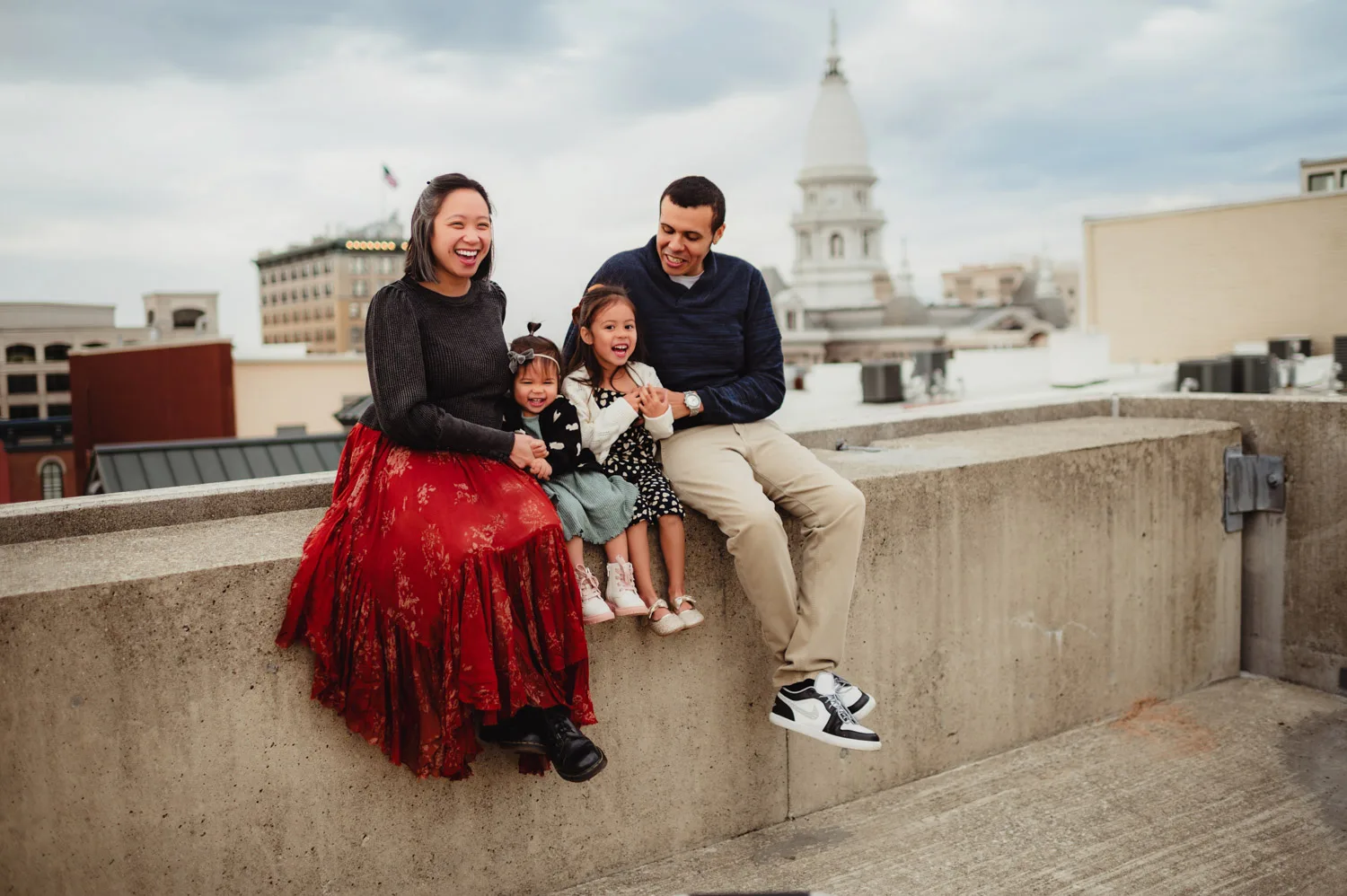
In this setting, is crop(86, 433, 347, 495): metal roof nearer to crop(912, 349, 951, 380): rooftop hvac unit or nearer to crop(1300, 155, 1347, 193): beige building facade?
crop(912, 349, 951, 380): rooftop hvac unit

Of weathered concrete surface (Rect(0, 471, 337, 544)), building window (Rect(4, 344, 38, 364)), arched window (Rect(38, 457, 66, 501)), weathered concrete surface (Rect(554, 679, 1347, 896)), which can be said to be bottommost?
arched window (Rect(38, 457, 66, 501))

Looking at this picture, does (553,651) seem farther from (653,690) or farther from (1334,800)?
(1334,800)

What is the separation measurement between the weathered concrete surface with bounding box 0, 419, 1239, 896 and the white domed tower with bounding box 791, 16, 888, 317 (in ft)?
290

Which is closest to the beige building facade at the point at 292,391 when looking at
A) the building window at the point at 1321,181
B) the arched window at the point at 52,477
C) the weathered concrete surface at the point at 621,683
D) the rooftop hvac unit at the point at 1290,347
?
the arched window at the point at 52,477

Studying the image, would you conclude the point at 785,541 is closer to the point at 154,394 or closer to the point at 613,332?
the point at 613,332

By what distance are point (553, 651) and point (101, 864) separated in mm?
1242

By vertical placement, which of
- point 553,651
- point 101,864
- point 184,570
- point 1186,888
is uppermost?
point 184,570

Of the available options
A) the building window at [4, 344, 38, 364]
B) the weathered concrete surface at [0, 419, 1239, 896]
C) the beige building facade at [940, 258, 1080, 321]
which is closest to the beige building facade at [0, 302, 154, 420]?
the building window at [4, 344, 38, 364]

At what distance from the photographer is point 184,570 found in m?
2.84

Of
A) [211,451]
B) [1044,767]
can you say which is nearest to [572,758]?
[1044,767]

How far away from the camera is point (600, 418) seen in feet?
11.7

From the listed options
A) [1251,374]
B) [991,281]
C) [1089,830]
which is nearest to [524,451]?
[1089,830]

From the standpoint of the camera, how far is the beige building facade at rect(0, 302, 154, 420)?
61.6 meters

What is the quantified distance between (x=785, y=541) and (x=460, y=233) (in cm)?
139
